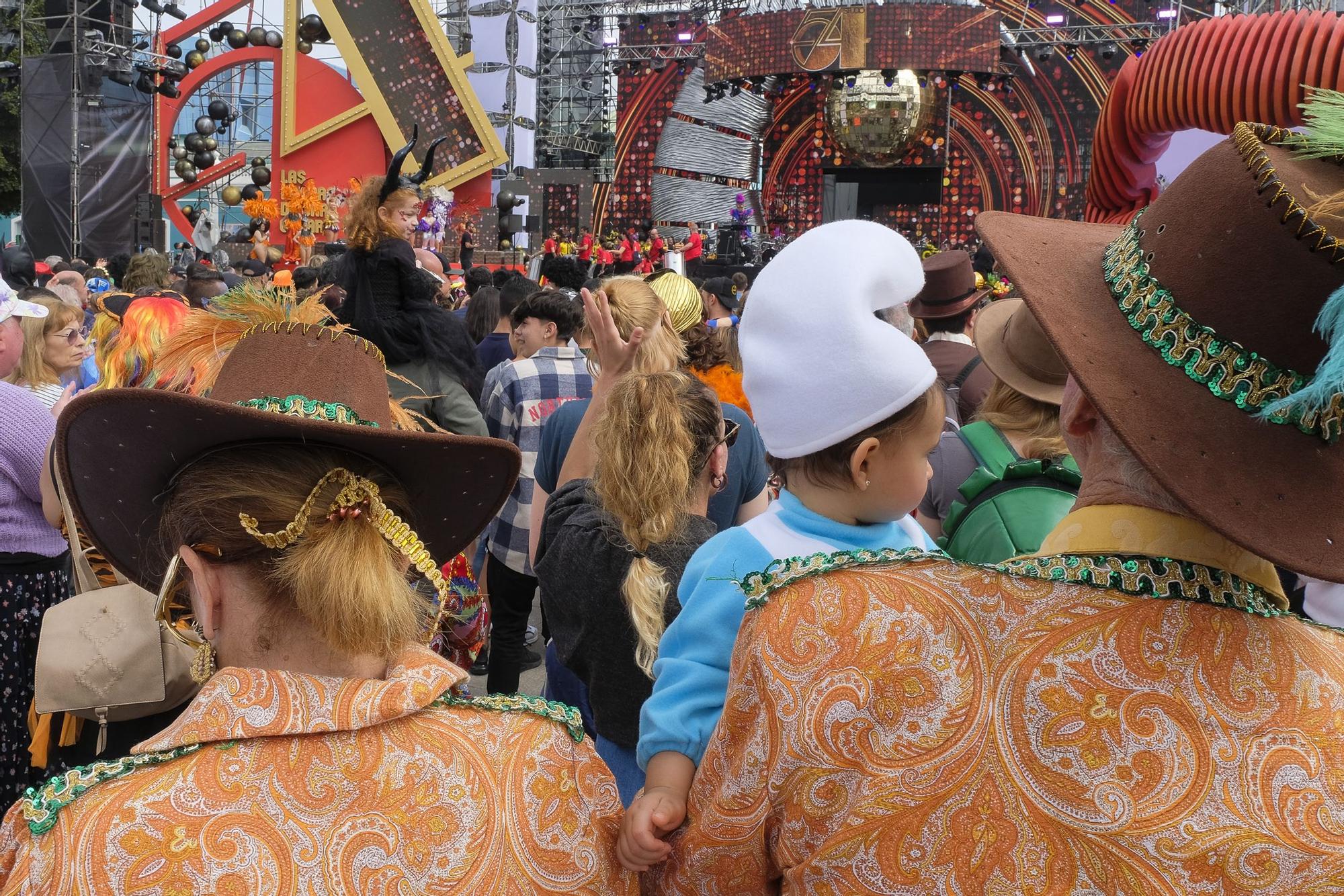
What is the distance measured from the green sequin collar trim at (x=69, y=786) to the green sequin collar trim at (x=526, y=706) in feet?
0.83

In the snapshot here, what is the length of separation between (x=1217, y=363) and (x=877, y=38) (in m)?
20.5

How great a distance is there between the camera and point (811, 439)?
4.73 ft

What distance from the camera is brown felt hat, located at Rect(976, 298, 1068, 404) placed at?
2127 millimetres

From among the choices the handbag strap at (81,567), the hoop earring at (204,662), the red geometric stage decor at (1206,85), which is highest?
the red geometric stage decor at (1206,85)

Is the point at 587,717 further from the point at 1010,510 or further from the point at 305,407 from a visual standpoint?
the point at 305,407

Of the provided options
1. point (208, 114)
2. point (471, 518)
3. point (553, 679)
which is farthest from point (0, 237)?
point (471, 518)

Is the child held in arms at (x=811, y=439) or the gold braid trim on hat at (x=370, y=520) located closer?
the gold braid trim on hat at (x=370, y=520)

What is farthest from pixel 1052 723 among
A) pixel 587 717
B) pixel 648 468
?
pixel 587 717

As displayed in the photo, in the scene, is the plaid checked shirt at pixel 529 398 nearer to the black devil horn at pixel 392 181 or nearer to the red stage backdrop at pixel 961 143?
the black devil horn at pixel 392 181

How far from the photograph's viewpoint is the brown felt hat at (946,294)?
4520 mm

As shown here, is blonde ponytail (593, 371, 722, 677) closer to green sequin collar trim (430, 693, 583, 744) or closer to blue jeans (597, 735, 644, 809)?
blue jeans (597, 735, 644, 809)

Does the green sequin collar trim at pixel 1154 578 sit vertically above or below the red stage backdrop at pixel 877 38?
below

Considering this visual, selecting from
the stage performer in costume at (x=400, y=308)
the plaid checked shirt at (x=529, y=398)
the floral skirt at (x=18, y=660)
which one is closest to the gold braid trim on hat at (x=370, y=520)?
the floral skirt at (x=18, y=660)

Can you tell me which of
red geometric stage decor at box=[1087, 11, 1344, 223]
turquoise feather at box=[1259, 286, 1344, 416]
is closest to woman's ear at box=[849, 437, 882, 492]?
turquoise feather at box=[1259, 286, 1344, 416]
